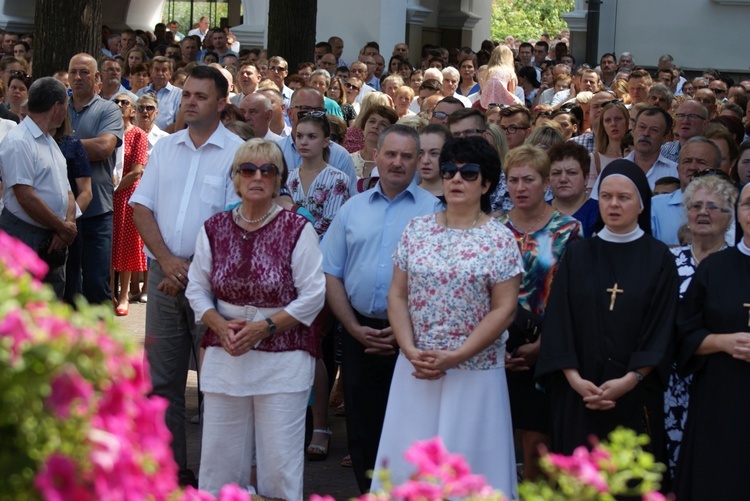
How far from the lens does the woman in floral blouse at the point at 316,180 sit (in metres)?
7.83

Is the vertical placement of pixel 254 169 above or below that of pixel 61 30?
below

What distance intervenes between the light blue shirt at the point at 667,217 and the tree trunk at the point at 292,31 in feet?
31.6

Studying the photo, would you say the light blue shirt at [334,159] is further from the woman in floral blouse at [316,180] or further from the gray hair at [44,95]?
the gray hair at [44,95]

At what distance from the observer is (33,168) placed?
789cm

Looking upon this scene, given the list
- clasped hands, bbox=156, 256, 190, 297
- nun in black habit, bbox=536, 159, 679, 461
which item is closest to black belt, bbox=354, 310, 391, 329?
clasped hands, bbox=156, 256, 190, 297

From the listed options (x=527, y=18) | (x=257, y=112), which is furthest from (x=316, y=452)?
(x=527, y=18)

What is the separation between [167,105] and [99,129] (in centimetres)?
444

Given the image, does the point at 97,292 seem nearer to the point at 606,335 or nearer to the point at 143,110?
the point at 143,110

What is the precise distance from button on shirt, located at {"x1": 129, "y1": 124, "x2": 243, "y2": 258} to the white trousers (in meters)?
1.00

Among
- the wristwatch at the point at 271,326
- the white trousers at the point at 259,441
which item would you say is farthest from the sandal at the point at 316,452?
the wristwatch at the point at 271,326

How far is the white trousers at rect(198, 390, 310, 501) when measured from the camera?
584 centimetres

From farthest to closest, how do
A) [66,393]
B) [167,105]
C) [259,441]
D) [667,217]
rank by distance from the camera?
[167,105]
[667,217]
[259,441]
[66,393]

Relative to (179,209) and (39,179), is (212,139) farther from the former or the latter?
(39,179)

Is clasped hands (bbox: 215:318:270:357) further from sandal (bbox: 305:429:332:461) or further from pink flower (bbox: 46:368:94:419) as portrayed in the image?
pink flower (bbox: 46:368:94:419)
